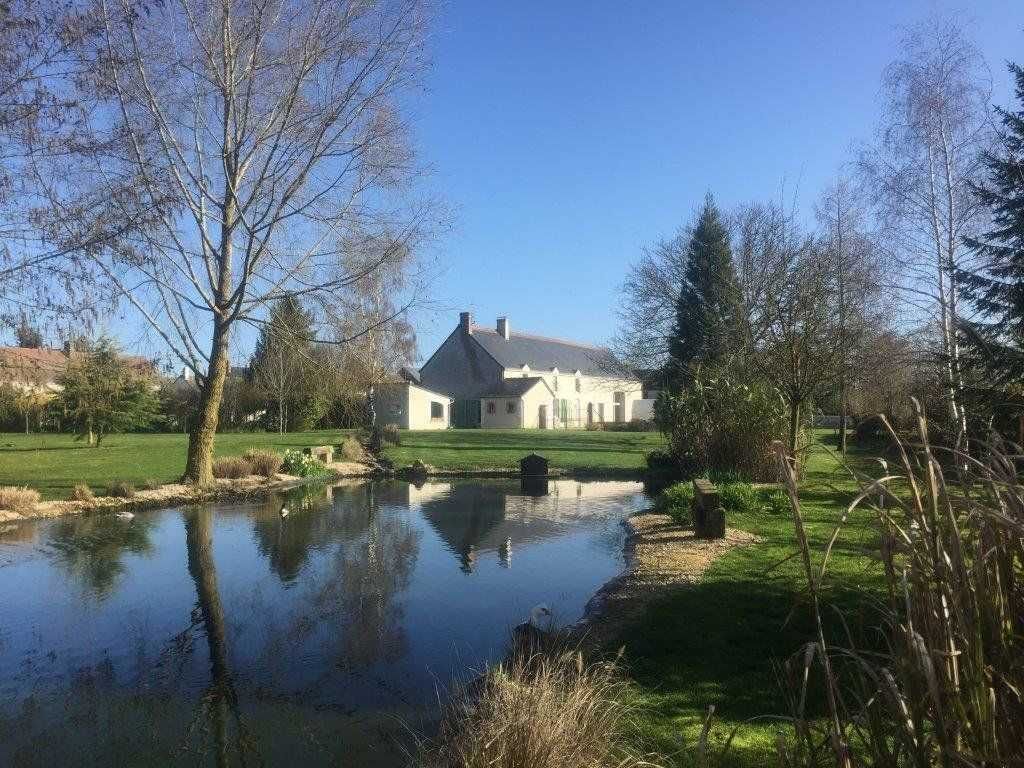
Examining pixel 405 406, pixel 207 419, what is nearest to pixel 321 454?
pixel 207 419

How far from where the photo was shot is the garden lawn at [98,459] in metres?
18.1

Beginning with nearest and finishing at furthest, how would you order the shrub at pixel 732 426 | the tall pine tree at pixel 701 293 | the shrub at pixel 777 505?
the shrub at pixel 777 505
the shrub at pixel 732 426
the tall pine tree at pixel 701 293

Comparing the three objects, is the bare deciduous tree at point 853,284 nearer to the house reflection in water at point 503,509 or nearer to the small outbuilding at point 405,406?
the house reflection in water at point 503,509

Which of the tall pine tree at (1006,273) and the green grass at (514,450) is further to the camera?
the green grass at (514,450)

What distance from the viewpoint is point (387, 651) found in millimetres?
6812

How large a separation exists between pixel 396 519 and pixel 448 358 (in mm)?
39646

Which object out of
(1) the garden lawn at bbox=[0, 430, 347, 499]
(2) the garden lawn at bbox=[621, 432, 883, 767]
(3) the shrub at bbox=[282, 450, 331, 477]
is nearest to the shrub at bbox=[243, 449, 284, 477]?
(3) the shrub at bbox=[282, 450, 331, 477]

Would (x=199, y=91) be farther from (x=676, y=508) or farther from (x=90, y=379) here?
(x=90, y=379)

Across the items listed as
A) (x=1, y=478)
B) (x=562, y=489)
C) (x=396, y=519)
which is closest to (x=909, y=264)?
(x=562, y=489)

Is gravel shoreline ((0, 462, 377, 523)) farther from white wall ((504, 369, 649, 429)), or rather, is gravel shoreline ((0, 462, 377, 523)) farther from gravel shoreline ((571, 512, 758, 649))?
white wall ((504, 369, 649, 429))

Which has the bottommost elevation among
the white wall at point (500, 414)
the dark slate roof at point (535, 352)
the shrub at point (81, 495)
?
the shrub at point (81, 495)

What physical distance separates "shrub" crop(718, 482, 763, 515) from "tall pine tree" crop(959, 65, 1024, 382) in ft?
13.5

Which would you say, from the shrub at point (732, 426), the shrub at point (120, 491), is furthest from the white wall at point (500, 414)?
the shrub at point (120, 491)

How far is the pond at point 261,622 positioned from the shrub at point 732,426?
11.3 ft
